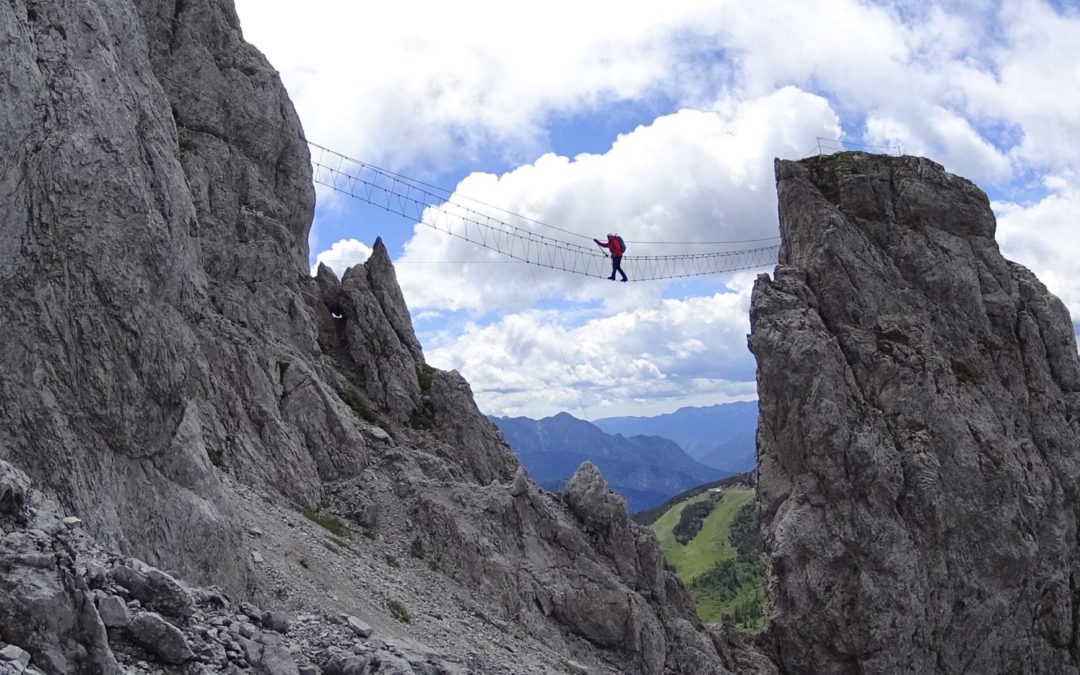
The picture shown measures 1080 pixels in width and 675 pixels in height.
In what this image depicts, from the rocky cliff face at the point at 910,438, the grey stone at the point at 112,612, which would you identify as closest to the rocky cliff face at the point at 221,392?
the grey stone at the point at 112,612

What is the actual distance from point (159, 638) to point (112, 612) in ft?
3.18

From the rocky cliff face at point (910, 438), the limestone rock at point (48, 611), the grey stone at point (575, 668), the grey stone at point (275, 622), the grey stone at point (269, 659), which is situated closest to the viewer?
the limestone rock at point (48, 611)

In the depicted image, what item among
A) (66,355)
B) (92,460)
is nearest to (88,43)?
(66,355)

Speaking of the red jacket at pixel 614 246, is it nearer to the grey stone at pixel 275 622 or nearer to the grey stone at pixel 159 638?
the grey stone at pixel 275 622

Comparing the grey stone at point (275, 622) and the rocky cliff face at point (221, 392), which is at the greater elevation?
the rocky cliff face at point (221, 392)

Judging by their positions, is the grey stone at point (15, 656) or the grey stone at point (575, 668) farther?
the grey stone at point (575, 668)

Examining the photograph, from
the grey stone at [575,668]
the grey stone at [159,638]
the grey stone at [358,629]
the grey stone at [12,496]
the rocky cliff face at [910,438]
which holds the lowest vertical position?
the grey stone at [575,668]

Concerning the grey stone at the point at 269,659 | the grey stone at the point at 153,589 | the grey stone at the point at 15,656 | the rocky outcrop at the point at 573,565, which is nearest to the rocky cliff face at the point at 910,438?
the rocky outcrop at the point at 573,565

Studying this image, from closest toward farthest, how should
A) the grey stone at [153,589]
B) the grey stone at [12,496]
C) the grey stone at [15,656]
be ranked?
the grey stone at [15,656], the grey stone at [12,496], the grey stone at [153,589]

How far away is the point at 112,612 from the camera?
16.1 meters

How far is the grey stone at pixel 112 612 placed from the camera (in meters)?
16.0

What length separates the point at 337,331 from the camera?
57.1 meters

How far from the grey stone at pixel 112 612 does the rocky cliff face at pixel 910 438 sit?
165 feet

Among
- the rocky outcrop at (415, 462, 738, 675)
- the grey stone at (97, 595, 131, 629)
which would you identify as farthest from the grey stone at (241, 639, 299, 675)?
the rocky outcrop at (415, 462, 738, 675)
